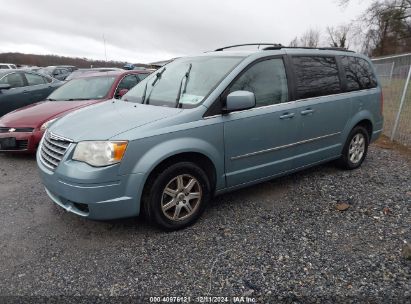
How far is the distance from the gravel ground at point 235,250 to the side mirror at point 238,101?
119 cm

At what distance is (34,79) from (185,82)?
6442 millimetres

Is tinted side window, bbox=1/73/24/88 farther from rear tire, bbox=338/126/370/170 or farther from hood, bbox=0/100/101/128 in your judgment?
rear tire, bbox=338/126/370/170

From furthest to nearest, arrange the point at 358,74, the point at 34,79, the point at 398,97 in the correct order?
the point at 34,79 < the point at 398,97 < the point at 358,74

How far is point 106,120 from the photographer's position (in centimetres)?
334

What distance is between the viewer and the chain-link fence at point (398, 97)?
22.3ft

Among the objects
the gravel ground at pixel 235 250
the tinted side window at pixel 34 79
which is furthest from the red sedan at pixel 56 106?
the tinted side window at pixel 34 79

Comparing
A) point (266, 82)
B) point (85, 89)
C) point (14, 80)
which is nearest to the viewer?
point (266, 82)

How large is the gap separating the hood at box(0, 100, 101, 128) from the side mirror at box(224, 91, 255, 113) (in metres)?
3.70

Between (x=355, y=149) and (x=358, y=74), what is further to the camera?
(x=355, y=149)

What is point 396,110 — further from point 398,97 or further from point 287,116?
point 287,116

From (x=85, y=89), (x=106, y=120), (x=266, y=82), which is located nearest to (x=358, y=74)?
(x=266, y=82)

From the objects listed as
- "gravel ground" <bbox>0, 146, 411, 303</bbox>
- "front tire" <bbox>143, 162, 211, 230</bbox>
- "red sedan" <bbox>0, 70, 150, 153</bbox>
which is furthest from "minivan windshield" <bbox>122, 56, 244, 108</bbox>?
"red sedan" <bbox>0, 70, 150, 153</bbox>

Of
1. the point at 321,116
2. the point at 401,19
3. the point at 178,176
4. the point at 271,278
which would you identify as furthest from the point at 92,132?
the point at 401,19

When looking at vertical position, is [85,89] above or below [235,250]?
above
